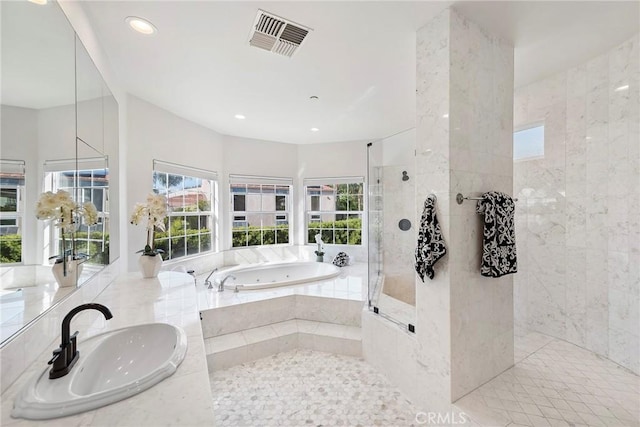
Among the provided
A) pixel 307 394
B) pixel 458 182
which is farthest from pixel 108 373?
pixel 458 182

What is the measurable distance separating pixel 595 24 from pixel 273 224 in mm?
4370

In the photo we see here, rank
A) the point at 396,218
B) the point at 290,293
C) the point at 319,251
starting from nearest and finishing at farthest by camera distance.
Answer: the point at 290,293, the point at 396,218, the point at 319,251

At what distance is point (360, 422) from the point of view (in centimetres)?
172

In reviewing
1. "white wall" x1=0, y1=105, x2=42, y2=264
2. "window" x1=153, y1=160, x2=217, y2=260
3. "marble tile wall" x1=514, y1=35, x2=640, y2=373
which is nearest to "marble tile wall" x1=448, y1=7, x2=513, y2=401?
"marble tile wall" x1=514, y1=35, x2=640, y2=373

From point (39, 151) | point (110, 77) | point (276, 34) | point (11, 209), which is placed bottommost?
point (11, 209)

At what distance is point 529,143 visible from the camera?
2574 millimetres

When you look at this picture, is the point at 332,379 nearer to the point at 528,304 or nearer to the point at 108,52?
the point at 528,304

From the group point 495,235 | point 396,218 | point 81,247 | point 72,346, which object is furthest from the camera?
point 396,218

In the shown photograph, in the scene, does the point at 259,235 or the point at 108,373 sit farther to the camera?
the point at 259,235

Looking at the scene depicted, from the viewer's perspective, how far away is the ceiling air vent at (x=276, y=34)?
1700 millimetres

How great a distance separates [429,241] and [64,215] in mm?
1899

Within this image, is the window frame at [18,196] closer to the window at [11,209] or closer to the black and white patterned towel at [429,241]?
the window at [11,209]

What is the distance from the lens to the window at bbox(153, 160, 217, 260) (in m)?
Result: 3.38

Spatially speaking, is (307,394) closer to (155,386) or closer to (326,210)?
(155,386)
